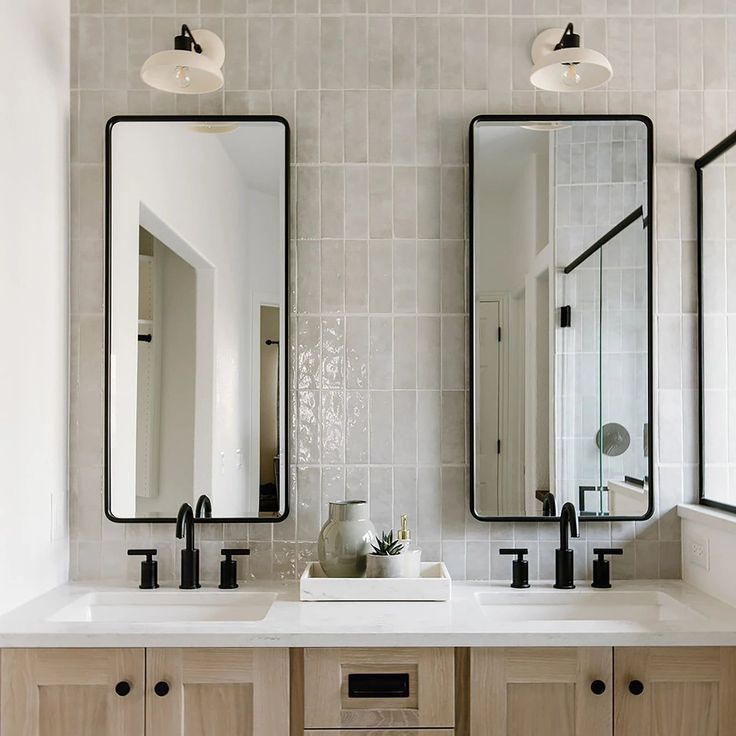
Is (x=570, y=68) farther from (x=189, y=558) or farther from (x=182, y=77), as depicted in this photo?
(x=189, y=558)

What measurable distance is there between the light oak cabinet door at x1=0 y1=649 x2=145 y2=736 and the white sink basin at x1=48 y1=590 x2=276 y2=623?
30 centimetres

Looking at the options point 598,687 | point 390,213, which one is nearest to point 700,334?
point 390,213

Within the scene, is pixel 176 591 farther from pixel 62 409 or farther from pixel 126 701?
pixel 62 409

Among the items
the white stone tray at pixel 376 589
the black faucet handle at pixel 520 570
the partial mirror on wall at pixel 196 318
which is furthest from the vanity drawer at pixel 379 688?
the partial mirror on wall at pixel 196 318

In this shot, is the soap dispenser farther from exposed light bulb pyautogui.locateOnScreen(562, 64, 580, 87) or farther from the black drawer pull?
exposed light bulb pyautogui.locateOnScreen(562, 64, 580, 87)

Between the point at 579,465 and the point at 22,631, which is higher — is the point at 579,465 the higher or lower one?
the higher one

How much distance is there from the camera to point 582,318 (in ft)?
7.98

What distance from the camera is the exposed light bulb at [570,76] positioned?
220 cm

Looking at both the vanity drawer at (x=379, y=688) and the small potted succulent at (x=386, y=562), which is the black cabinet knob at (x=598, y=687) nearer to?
the vanity drawer at (x=379, y=688)

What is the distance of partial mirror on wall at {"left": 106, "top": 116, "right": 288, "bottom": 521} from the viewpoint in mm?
2412

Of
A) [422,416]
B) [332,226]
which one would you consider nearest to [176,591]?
[422,416]

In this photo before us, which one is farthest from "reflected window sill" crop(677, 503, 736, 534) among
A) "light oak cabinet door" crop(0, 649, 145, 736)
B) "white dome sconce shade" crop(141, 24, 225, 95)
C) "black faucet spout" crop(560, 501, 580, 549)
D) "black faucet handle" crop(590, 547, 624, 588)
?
"white dome sconce shade" crop(141, 24, 225, 95)

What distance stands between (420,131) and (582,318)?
0.68 m

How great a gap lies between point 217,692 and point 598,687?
2.69 ft
